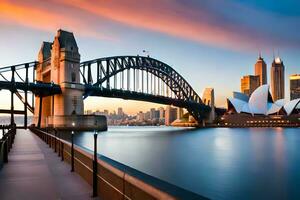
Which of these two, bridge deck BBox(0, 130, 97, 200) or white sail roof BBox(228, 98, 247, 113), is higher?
white sail roof BBox(228, 98, 247, 113)

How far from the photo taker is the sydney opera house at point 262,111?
163 metres

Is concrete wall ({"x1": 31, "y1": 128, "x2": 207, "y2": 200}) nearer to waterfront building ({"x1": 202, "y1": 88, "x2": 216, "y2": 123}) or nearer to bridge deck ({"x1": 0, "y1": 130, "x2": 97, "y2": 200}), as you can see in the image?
bridge deck ({"x1": 0, "y1": 130, "x2": 97, "y2": 200})

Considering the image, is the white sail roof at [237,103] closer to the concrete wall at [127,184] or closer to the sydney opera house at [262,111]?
the sydney opera house at [262,111]

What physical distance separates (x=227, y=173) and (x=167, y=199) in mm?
22117

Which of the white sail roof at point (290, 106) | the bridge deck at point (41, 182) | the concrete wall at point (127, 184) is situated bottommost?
the bridge deck at point (41, 182)

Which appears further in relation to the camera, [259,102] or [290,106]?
[259,102]

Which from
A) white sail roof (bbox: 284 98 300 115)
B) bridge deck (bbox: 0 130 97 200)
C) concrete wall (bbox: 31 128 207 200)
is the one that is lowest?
bridge deck (bbox: 0 130 97 200)

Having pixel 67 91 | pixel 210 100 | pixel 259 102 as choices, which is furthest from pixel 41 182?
pixel 210 100

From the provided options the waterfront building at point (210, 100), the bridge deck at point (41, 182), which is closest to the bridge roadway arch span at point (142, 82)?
the waterfront building at point (210, 100)

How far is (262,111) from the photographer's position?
166 metres

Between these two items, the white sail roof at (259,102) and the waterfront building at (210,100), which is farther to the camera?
the waterfront building at (210,100)

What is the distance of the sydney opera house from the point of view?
534 feet

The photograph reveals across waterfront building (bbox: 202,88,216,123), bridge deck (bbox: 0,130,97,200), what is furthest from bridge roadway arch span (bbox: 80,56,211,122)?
bridge deck (bbox: 0,130,97,200)

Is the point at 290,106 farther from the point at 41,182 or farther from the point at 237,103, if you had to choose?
the point at 41,182
